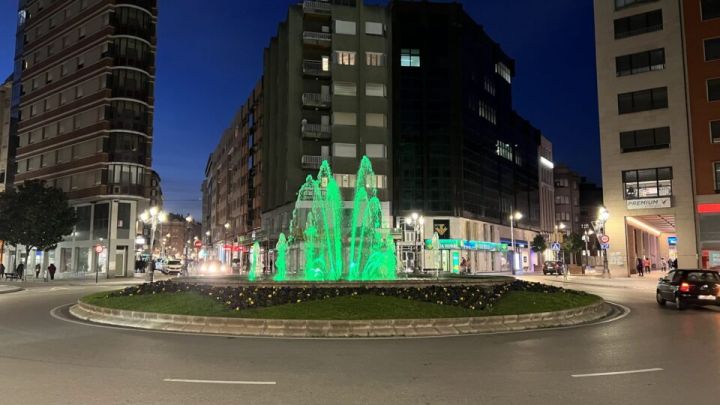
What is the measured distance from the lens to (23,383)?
823cm

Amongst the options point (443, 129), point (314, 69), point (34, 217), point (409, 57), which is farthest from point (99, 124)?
point (443, 129)

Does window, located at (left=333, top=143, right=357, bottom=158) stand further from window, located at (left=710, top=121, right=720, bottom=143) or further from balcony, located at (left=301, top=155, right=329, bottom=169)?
window, located at (left=710, top=121, right=720, bottom=143)

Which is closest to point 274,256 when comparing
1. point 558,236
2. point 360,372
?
point 360,372

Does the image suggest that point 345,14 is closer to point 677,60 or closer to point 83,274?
point 677,60

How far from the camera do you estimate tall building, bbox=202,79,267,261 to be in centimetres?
8538

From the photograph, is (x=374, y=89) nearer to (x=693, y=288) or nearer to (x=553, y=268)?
(x=553, y=268)

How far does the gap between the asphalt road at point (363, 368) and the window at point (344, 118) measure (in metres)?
51.2

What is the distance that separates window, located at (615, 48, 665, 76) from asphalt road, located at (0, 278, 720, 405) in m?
39.6

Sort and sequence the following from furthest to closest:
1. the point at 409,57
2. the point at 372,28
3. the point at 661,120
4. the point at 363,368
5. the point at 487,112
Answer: the point at 487,112
the point at 409,57
the point at 372,28
the point at 661,120
the point at 363,368

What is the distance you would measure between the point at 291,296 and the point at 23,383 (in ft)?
29.4

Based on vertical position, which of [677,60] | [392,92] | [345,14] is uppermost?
[345,14]

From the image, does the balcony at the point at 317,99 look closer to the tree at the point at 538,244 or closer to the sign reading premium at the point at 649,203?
the sign reading premium at the point at 649,203

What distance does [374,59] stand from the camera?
65.3 m

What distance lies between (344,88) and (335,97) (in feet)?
5.82
